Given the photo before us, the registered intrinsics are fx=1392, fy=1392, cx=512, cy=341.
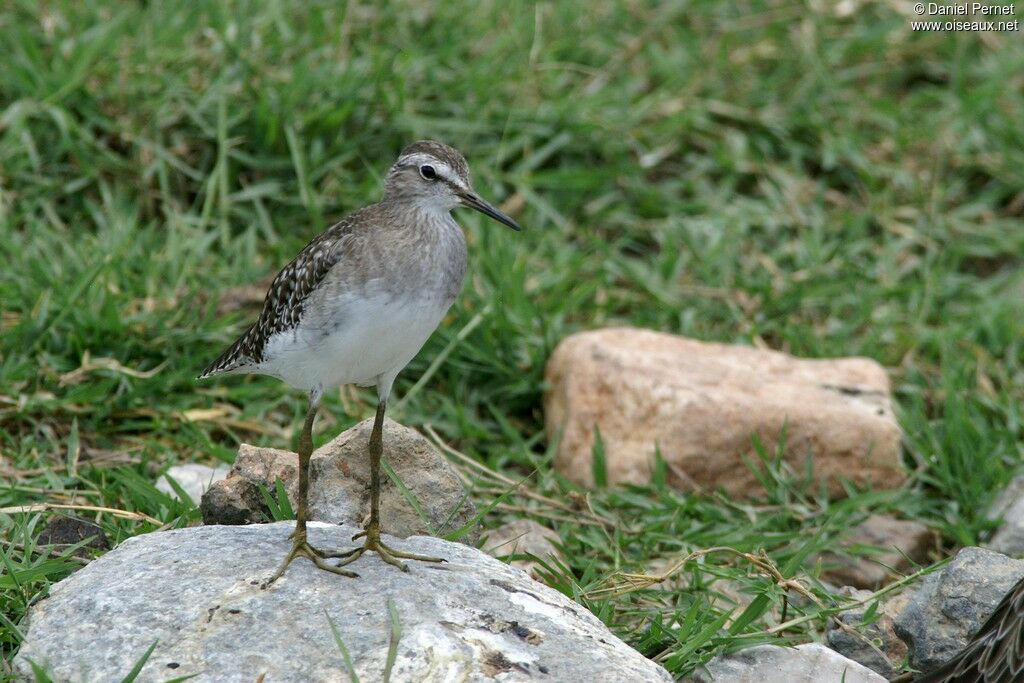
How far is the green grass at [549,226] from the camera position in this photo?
6.08 meters

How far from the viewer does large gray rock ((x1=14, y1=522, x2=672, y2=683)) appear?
3982 mm

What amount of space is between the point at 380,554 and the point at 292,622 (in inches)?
20.3

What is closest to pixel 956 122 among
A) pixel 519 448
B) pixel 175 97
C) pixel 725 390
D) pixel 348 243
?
pixel 725 390

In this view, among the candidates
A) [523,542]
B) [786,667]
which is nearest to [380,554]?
[523,542]

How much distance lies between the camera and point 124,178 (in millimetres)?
7598

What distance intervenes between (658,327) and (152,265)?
8.90ft

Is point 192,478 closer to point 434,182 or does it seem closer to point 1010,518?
point 434,182

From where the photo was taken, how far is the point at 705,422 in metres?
6.44

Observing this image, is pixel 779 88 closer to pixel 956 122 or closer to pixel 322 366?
pixel 956 122

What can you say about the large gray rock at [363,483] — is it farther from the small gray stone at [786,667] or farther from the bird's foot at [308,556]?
the small gray stone at [786,667]

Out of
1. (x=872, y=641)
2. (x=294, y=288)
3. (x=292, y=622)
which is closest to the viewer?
(x=292, y=622)

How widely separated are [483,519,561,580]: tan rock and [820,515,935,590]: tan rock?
113 cm

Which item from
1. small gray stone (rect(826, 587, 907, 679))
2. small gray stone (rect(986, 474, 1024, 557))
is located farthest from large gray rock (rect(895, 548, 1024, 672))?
small gray stone (rect(986, 474, 1024, 557))

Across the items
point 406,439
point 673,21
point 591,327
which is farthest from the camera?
point 673,21
